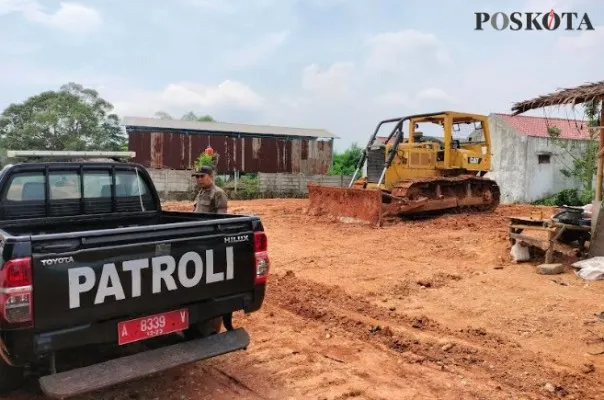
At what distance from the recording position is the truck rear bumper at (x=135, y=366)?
2877 mm

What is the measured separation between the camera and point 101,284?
3033 millimetres

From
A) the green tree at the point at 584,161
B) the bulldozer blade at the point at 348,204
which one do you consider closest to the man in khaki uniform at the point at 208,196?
the bulldozer blade at the point at 348,204

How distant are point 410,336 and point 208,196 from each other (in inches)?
111

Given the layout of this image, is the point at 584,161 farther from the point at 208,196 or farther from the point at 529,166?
the point at 208,196

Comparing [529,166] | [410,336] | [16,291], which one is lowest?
[410,336]

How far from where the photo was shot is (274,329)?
5.05 metres

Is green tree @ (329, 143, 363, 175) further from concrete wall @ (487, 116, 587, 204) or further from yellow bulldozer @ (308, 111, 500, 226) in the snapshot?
yellow bulldozer @ (308, 111, 500, 226)

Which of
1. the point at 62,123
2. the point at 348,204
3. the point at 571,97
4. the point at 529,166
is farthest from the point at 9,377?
the point at 62,123

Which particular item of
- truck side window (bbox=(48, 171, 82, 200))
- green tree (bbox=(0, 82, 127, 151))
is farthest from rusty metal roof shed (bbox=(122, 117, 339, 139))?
truck side window (bbox=(48, 171, 82, 200))

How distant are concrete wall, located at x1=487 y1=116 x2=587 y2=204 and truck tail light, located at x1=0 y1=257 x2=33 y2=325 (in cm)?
2239

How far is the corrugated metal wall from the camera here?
26.6 metres

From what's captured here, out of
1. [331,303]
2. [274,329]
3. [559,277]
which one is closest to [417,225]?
[559,277]

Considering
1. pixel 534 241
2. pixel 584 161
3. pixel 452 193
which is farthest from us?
pixel 584 161

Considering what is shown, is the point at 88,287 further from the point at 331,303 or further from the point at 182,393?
the point at 331,303
